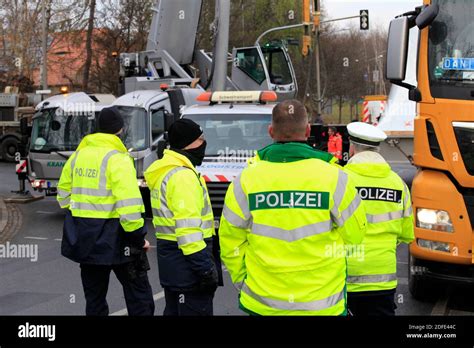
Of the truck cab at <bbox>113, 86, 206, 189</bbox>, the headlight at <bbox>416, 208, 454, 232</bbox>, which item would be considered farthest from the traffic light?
the headlight at <bbox>416, 208, 454, 232</bbox>

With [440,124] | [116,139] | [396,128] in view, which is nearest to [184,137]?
[116,139]

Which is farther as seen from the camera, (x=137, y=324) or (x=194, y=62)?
(x=194, y=62)

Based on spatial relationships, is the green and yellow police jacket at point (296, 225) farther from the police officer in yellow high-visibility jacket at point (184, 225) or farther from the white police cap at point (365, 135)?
the white police cap at point (365, 135)

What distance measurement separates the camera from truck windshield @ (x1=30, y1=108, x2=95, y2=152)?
1574cm

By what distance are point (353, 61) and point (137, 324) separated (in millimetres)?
58998

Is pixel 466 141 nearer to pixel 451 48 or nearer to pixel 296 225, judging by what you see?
pixel 451 48

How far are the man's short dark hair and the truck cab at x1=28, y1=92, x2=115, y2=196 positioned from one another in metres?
11.8

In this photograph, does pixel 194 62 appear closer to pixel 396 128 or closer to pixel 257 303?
pixel 396 128

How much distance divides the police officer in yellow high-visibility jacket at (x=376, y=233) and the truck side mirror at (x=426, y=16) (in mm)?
2503

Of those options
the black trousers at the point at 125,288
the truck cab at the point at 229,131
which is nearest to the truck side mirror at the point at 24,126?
the truck cab at the point at 229,131

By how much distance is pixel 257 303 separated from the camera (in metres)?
3.74

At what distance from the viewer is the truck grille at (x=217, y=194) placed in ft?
36.1

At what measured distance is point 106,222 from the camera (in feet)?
18.3

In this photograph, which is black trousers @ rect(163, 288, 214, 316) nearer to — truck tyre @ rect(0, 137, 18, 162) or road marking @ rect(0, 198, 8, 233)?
road marking @ rect(0, 198, 8, 233)
